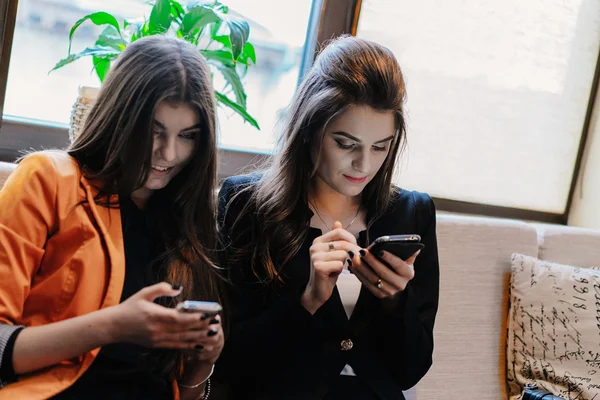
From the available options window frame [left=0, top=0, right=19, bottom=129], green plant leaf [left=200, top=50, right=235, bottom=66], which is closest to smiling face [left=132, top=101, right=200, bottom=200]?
green plant leaf [left=200, top=50, right=235, bottom=66]

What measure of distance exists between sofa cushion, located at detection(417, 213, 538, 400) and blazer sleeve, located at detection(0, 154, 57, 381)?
3.88ft

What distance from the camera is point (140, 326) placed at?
1068 mm

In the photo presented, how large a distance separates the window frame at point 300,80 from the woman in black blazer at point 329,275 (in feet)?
0.74

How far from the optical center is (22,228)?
119 centimetres

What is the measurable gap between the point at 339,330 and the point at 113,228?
56cm

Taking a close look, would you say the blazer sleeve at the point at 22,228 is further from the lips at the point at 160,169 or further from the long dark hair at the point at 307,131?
the long dark hair at the point at 307,131

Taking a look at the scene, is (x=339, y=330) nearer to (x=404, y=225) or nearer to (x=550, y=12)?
(x=404, y=225)

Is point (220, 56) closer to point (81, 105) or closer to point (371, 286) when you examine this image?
point (81, 105)

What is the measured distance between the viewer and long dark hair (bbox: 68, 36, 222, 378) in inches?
50.4

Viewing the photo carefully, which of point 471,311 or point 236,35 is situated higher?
point 236,35

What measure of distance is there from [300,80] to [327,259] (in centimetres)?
117

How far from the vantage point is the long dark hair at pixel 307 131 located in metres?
1.53

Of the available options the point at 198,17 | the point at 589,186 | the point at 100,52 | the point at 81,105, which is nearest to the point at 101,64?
the point at 100,52

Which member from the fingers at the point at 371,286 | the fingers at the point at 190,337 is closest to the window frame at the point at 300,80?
the fingers at the point at 371,286
